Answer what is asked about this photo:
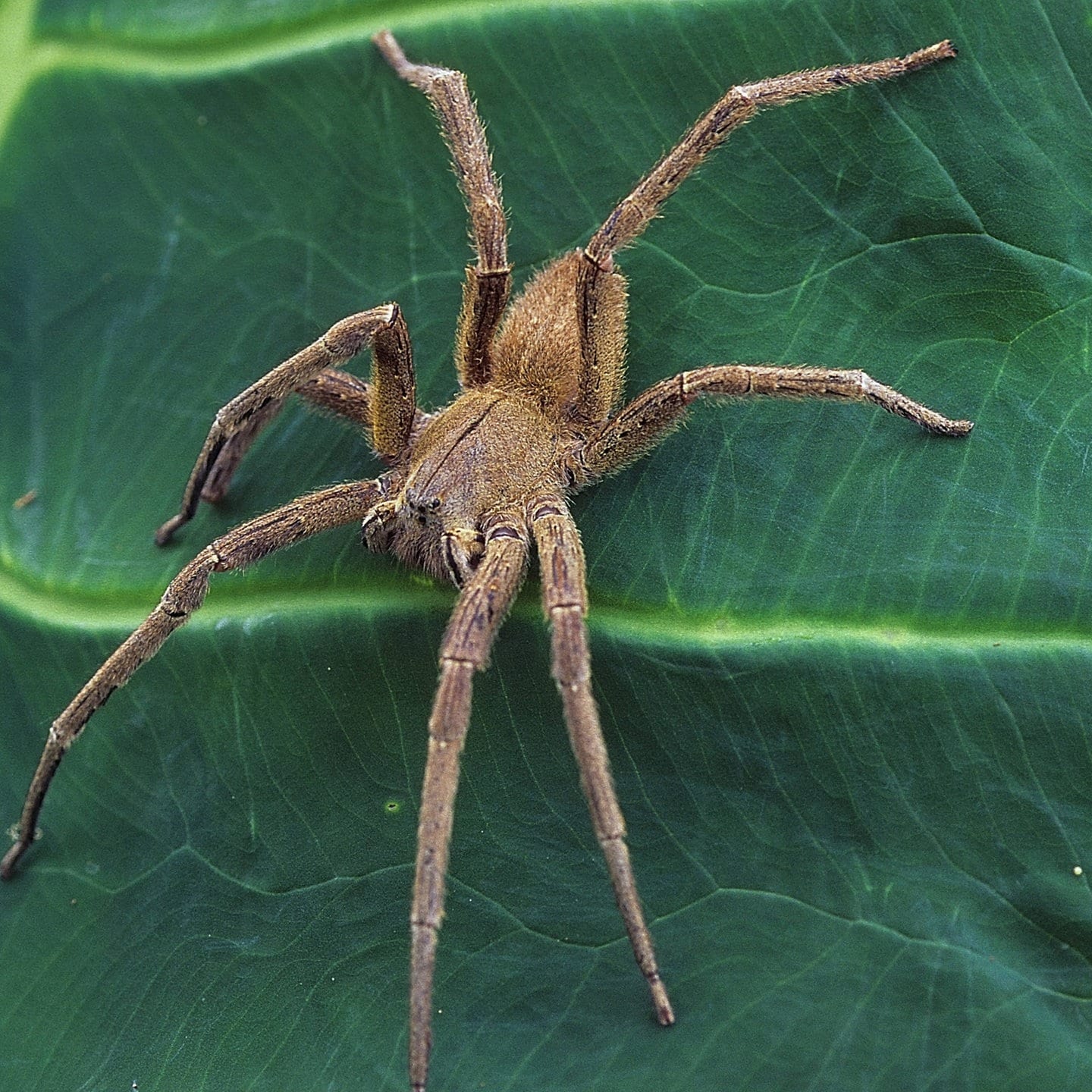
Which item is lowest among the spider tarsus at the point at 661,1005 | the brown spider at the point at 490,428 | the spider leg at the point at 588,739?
the spider tarsus at the point at 661,1005

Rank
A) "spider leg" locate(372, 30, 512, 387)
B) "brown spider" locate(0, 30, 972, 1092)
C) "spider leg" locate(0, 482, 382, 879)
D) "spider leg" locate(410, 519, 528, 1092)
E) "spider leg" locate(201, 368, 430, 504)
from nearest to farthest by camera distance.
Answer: "spider leg" locate(410, 519, 528, 1092)
"brown spider" locate(0, 30, 972, 1092)
"spider leg" locate(0, 482, 382, 879)
"spider leg" locate(372, 30, 512, 387)
"spider leg" locate(201, 368, 430, 504)

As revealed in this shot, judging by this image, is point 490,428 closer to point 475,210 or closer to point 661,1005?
point 475,210

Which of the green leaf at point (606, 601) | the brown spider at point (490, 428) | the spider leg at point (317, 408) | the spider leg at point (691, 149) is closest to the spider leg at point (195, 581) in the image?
the brown spider at point (490, 428)

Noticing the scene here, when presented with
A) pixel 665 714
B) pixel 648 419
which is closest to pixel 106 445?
pixel 648 419

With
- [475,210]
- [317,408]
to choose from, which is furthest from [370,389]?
[475,210]

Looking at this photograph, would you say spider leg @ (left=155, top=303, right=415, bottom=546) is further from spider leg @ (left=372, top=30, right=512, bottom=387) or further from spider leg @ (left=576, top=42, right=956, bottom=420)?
spider leg @ (left=576, top=42, right=956, bottom=420)

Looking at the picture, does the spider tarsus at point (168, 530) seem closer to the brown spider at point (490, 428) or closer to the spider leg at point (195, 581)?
the brown spider at point (490, 428)

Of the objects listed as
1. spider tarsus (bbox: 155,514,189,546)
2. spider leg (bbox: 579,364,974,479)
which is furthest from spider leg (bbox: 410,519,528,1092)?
spider tarsus (bbox: 155,514,189,546)
